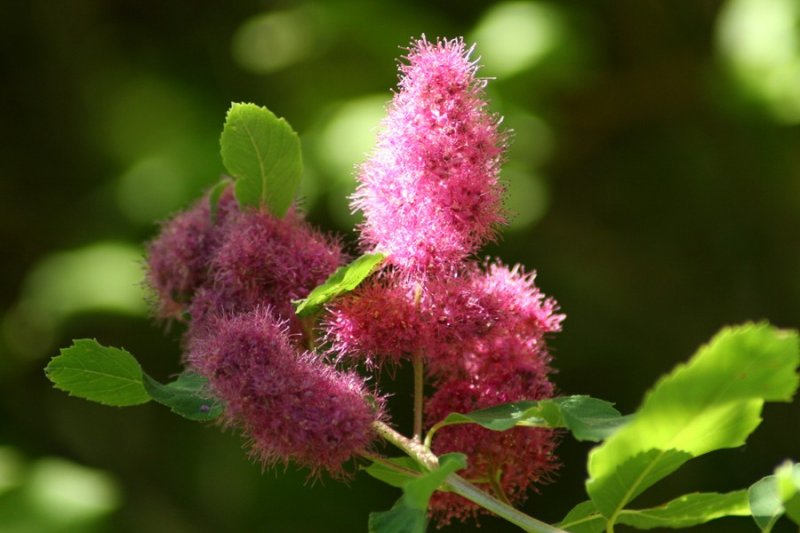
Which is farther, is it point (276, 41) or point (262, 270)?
point (276, 41)

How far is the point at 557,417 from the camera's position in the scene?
59 cm

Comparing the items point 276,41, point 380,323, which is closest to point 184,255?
point 380,323

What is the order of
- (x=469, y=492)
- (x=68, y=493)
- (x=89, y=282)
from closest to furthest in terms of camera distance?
(x=469, y=492)
(x=68, y=493)
(x=89, y=282)

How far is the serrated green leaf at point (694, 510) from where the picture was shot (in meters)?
0.66

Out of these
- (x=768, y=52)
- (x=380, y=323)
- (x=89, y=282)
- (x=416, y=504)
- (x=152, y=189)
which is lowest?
(x=416, y=504)

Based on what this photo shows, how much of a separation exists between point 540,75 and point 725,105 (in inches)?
18.2

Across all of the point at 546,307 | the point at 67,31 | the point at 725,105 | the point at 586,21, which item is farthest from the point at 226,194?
the point at 67,31

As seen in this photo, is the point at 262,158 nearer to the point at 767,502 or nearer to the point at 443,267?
the point at 443,267

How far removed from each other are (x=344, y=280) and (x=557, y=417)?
14 cm

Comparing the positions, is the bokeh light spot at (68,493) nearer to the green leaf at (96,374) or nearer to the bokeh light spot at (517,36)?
the bokeh light spot at (517,36)

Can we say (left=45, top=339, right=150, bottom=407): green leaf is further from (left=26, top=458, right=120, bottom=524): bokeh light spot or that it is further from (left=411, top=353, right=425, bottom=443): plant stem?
(left=26, top=458, right=120, bottom=524): bokeh light spot

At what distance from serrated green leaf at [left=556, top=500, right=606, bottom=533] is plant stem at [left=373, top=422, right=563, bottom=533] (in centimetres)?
10

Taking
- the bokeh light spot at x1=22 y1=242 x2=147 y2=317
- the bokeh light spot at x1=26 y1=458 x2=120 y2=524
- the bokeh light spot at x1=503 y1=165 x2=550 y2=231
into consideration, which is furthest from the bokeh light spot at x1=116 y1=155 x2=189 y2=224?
the bokeh light spot at x1=503 y1=165 x2=550 y2=231

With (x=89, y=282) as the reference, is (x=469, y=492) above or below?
below
